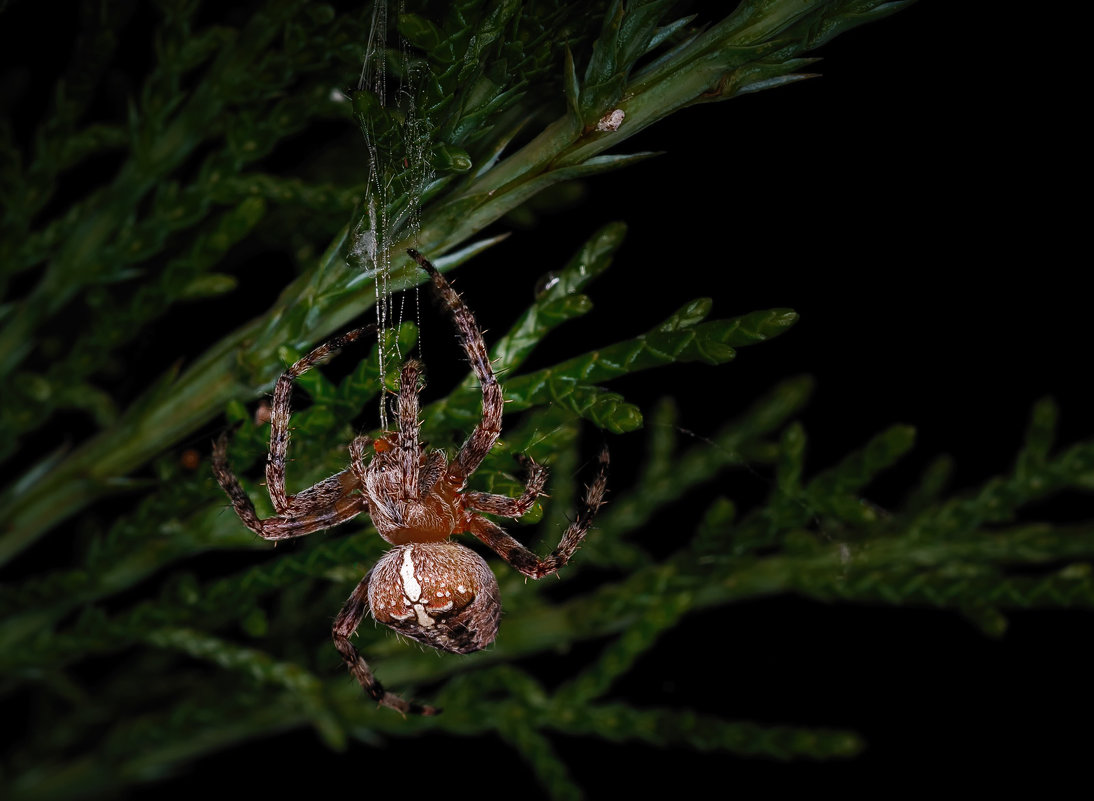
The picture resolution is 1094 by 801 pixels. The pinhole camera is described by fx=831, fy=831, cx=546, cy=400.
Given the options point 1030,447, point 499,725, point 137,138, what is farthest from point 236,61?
point 1030,447

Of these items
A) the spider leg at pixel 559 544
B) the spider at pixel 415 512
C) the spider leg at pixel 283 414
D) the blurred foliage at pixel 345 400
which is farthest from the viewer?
the spider leg at pixel 559 544

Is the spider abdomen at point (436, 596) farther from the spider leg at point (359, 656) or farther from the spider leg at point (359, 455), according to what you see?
the spider leg at point (359, 455)

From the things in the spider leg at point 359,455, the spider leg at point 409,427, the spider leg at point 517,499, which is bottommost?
the spider leg at point 517,499

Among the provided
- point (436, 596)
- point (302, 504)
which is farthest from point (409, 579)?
point (302, 504)

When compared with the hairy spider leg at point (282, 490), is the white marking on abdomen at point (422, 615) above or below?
below

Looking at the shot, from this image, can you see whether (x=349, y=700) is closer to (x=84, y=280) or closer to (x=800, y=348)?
(x=84, y=280)

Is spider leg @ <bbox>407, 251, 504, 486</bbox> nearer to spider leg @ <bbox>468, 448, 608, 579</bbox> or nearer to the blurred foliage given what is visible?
the blurred foliage

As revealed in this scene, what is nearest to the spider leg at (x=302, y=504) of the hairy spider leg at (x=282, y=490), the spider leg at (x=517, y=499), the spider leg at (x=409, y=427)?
the hairy spider leg at (x=282, y=490)

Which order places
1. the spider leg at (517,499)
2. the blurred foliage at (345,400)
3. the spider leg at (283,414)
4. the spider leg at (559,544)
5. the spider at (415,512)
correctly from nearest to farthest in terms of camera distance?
the blurred foliage at (345,400) < the spider leg at (283,414) < the spider at (415,512) < the spider leg at (517,499) < the spider leg at (559,544)
